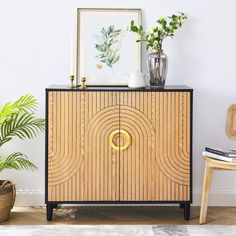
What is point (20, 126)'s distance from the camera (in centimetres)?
360

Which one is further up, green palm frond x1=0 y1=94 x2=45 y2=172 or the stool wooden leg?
green palm frond x1=0 y1=94 x2=45 y2=172

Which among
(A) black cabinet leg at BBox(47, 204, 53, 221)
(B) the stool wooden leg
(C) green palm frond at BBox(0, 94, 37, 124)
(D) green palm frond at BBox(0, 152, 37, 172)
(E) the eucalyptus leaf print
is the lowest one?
(A) black cabinet leg at BBox(47, 204, 53, 221)

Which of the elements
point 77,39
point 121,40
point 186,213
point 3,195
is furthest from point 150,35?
point 3,195

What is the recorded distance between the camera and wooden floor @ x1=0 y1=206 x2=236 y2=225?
3518 mm

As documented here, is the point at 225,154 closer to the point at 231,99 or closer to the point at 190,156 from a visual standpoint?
the point at 190,156

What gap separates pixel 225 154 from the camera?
332 centimetres

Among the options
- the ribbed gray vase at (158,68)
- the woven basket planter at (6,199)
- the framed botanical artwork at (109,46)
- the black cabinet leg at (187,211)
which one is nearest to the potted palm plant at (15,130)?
the woven basket planter at (6,199)

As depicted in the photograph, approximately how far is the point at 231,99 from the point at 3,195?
1.74 m

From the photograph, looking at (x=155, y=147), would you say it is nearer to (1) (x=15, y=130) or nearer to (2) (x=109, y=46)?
(2) (x=109, y=46)

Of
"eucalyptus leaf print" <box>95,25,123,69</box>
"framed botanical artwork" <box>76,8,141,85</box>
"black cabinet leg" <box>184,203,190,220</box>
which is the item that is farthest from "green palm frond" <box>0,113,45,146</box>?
"black cabinet leg" <box>184,203,190,220</box>

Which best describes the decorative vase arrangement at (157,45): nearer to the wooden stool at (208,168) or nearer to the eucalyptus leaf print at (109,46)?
the eucalyptus leaf print at (109,46)

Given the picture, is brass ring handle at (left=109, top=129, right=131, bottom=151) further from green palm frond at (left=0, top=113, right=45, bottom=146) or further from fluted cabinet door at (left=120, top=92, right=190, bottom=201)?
green palm frond at (left=0, top=113, right=45, bottom=146)

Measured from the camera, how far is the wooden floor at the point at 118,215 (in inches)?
138

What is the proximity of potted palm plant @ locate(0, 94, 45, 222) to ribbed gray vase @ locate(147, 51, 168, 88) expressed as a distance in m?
0.82
